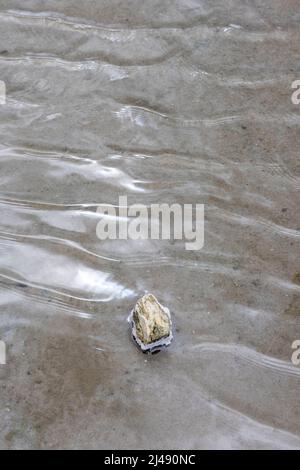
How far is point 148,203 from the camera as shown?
287 centimetres

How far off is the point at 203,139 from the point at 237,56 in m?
0.83

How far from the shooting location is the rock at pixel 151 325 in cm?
228

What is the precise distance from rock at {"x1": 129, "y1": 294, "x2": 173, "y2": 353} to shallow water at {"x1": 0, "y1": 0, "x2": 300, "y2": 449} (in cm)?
5

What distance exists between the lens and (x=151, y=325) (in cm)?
228

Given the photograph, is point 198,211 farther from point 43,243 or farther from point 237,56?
point 237,56

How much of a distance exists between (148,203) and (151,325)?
2.53ft

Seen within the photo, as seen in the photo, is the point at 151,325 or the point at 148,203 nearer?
the point at 151,325

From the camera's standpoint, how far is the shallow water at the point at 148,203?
219 centimetres

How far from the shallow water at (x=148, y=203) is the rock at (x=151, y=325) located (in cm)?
5

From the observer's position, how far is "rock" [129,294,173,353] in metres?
Result: 2.28

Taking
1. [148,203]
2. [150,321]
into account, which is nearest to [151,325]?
[150,321]

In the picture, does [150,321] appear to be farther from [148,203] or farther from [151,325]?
[148,203]

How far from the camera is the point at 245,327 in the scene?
2.42 meters

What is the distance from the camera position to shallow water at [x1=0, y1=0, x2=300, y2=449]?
2189 millimetres
